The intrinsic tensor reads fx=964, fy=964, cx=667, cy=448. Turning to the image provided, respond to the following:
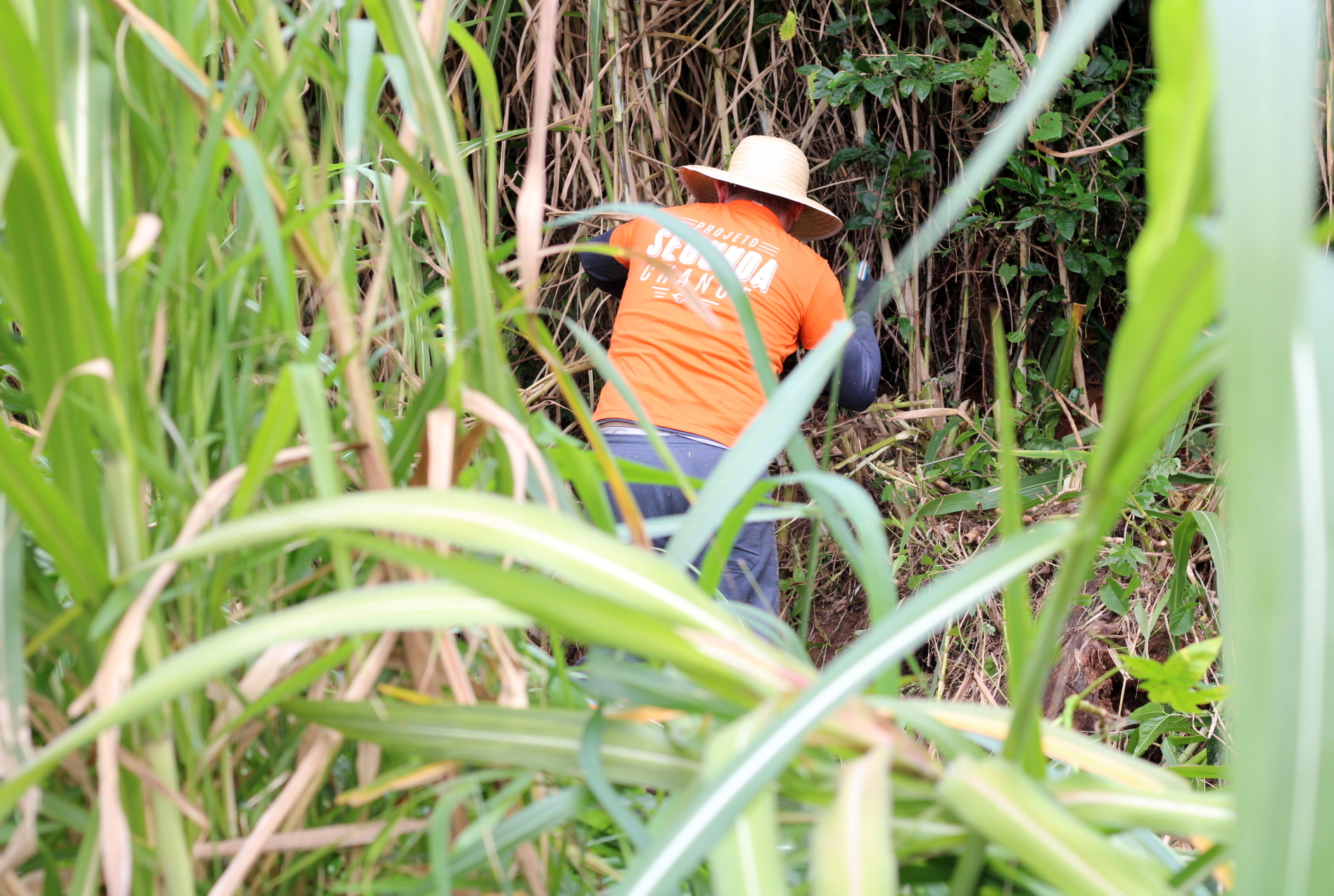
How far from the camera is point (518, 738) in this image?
0.32 meters

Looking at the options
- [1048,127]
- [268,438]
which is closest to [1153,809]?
[268,438]

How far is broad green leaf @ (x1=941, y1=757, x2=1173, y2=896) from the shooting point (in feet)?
0.77

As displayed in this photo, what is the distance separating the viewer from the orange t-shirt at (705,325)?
6.39 feet

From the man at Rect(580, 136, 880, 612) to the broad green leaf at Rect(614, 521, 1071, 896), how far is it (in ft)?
5.20

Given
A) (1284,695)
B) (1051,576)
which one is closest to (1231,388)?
(1284,695)

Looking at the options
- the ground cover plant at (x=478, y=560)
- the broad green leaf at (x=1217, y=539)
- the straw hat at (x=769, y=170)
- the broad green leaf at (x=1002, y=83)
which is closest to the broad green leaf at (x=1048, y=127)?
the broad green leaf at (x=1002, y=83)

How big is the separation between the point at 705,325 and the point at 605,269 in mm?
302

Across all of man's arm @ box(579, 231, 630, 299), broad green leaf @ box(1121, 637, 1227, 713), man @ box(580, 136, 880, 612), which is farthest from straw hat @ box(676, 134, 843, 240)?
broad green leaf @ box(1121, 637, 1227, 713)

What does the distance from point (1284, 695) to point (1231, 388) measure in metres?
0.06

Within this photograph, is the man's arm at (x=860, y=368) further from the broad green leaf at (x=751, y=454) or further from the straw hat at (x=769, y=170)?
the broad green leaf at (x=751, y=454)

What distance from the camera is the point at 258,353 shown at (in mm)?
420

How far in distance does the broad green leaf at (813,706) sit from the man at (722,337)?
1586mm

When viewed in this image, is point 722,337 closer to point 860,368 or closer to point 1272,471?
point 860,368

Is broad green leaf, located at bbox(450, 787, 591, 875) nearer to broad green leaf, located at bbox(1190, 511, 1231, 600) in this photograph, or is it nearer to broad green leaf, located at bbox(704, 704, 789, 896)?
broad green leaf, located at bbox(704, 704, 789, 896)
